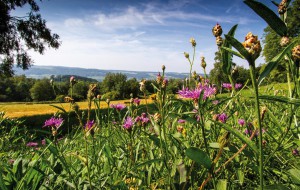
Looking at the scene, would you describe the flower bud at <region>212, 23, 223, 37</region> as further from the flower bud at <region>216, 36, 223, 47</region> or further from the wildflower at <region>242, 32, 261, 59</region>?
the wildflower at <region>242, 32, 261, 59</region>

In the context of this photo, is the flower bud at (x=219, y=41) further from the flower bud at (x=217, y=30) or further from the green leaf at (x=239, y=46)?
the green leaf at (x=239, y=46)

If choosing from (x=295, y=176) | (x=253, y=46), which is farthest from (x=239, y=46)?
(x=295, y=176)

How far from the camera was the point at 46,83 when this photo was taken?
60.2m

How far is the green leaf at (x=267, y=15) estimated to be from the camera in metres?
0.39

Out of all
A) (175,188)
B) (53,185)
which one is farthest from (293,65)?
(53,185)

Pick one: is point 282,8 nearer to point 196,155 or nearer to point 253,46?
point 253,46

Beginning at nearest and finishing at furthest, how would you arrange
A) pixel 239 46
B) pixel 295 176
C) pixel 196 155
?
pixel 239 46
pixel 196 155
pixel 295 176

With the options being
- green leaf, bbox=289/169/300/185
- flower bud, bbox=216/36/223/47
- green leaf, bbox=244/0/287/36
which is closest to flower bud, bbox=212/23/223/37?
flower bud, bbox=216/36/223/47

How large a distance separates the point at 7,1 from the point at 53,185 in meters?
11.2

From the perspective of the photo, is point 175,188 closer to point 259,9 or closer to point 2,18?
point 259,9

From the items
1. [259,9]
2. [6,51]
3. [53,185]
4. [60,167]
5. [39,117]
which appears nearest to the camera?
[259,9]

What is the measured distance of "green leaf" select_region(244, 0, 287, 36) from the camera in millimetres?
392

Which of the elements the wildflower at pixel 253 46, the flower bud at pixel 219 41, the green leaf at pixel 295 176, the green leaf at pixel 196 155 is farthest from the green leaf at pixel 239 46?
the green leaf at pixel 295 176

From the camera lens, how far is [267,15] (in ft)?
1.36
